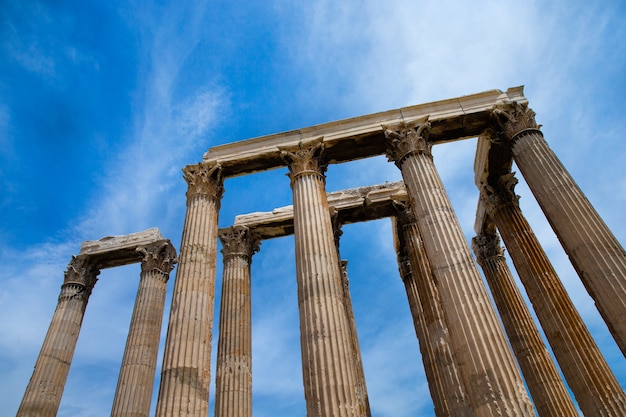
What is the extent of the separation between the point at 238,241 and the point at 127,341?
21.3 feet

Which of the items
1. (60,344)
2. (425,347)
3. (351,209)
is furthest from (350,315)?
(60,344)

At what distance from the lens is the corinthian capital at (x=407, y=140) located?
15180 millimetres

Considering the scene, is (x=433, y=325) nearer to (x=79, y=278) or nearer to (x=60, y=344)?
(x=60, y=344)

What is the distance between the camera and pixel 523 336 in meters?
16.6

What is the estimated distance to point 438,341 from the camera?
15.5m

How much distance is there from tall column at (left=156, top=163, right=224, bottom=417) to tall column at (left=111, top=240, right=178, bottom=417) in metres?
6.23

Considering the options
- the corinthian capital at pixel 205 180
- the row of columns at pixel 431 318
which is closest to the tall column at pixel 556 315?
the row of columns at pixel 431 318

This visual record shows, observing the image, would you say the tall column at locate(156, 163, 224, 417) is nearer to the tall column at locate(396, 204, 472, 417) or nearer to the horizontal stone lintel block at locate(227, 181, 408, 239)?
the horizontal stone lintel block at locate(227, 181, 408, 239)

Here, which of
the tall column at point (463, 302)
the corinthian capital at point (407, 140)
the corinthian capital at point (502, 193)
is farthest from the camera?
the corinthian capital at point (502, 193)

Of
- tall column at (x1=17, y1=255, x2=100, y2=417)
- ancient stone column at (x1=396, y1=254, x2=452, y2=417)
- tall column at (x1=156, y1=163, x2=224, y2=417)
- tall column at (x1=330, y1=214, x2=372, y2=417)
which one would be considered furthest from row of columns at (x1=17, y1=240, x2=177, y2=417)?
ancient stone column at (x1=396, y1=254, x2=452, y2=417)

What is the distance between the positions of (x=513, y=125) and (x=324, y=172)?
7238 millimetres

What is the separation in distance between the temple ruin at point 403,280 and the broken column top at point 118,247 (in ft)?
0.32

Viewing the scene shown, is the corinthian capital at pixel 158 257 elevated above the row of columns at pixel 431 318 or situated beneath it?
elevated above

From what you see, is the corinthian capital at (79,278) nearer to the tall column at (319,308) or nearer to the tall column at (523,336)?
the tall column at (319,308)
